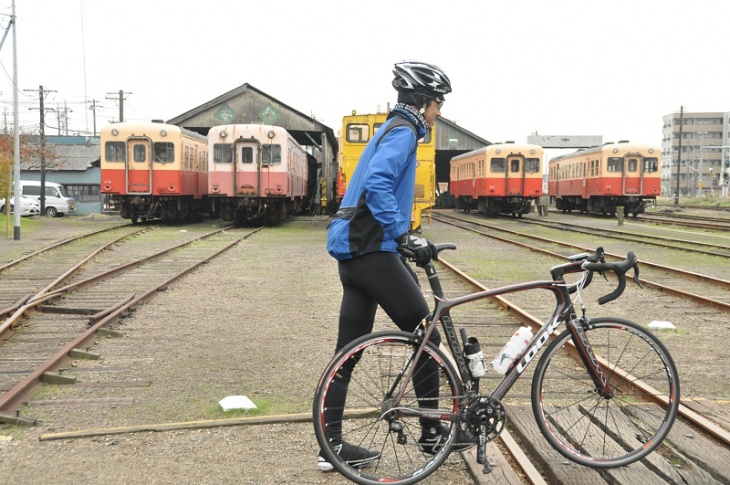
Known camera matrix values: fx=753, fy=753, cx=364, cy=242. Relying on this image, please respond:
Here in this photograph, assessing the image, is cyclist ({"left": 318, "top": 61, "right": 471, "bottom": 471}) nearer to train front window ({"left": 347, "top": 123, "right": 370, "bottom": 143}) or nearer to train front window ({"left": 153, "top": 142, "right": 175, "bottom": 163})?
train front window ({"left": 347, "top": 123, "right": 370, "bottom": 143})

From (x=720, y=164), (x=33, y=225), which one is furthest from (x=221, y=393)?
(x=720, y=164)

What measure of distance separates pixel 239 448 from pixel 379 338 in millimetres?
1125

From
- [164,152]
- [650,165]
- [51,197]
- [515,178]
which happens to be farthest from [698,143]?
[164,152]

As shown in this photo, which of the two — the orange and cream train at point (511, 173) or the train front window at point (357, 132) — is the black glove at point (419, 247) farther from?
the orange and cream train at point (511, 173)

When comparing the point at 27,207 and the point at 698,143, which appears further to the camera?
the point at 698,143

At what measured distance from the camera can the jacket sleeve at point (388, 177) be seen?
10.7 ft

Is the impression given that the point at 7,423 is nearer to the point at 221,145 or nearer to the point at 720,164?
the point at 221,145

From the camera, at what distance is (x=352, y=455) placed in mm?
3422

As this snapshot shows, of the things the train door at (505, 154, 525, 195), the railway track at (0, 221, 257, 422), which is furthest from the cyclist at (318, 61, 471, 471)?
the train door at (505, 154, 525, 195)

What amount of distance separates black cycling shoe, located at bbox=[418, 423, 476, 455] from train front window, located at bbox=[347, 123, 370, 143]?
17.1 meters

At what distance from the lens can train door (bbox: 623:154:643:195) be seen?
107ft

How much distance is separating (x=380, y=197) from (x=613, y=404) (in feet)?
5.61

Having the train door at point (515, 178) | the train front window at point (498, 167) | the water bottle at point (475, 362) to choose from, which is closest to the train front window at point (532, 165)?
the train door at point (515, 178)

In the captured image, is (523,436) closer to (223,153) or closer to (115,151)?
(223,153)
